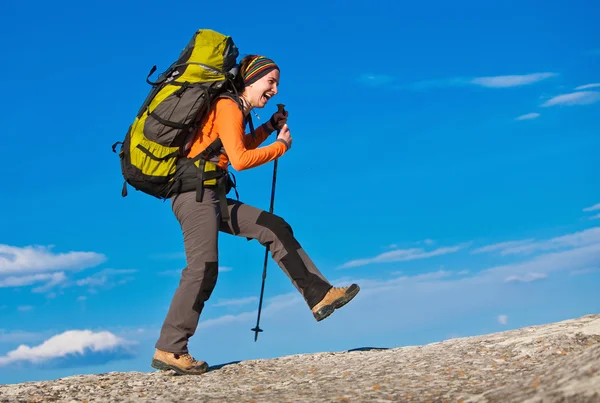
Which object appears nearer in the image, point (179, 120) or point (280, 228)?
point (179, 120)

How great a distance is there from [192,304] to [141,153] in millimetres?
1800

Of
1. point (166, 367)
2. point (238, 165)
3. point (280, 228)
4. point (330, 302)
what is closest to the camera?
point (238, 165)

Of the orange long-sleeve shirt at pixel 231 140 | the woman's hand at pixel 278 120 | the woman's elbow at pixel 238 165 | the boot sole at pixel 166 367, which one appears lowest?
the boot sole at pixel 166 367

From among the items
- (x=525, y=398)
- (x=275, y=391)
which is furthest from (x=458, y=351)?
(x=525, y=398)

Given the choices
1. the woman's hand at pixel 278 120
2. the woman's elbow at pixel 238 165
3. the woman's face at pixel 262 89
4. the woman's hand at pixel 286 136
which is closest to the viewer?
the woman's elbow at pixel 238 165

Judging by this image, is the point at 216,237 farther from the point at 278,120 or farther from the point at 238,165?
the point at 278,120

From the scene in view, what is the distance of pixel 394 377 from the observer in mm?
6988

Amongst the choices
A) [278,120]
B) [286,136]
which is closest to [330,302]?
[286,136]

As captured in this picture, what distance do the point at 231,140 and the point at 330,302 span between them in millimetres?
2124

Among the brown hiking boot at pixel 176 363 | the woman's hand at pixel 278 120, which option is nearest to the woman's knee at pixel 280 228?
the woman's hand at pixel 278 120

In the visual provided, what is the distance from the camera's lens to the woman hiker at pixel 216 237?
7547mm

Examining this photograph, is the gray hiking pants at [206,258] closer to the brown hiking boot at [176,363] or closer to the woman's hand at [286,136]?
the brown hiking boot at [176,363]

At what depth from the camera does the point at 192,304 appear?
7.59 metres

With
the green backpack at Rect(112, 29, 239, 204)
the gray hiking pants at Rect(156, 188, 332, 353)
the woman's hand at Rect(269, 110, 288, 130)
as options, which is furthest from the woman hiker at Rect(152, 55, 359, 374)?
the woman's hand at Rect(269, 110, 288, 130)
